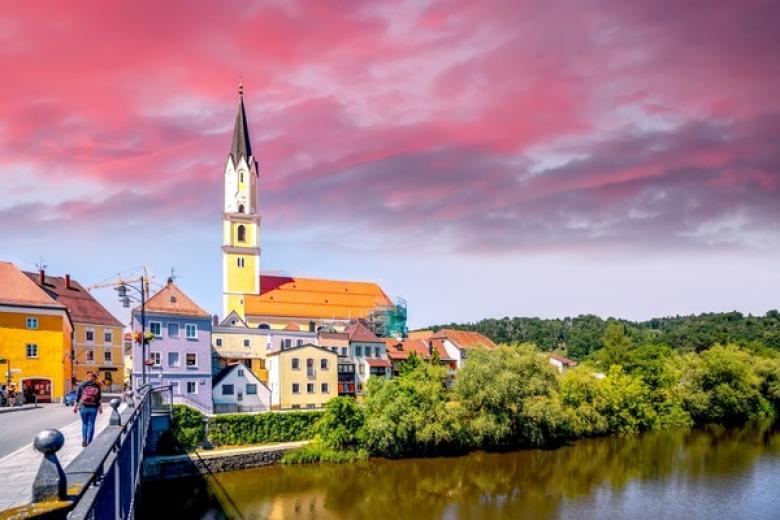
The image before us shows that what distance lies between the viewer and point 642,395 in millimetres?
56000

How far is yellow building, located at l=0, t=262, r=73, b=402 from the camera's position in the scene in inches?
1236

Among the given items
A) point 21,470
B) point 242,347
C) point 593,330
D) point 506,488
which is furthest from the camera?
point 593,330

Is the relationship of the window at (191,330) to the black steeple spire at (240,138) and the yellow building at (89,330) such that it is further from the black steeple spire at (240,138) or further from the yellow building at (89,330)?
the black steeple spire at (240,138)

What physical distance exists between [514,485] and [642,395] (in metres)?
26.1

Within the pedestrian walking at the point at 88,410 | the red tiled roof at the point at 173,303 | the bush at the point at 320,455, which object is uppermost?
the red tiled roof at the point at 173,303

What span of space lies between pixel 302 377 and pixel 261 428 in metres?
10.1

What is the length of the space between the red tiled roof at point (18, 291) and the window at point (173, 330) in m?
13.3

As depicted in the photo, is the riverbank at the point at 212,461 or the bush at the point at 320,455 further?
the bush at the point at 320,455

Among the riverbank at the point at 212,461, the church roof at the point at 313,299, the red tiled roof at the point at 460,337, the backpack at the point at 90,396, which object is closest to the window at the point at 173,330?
the riverbank at the point at 212,461

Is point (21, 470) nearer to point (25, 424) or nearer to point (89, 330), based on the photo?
point (25, 424)

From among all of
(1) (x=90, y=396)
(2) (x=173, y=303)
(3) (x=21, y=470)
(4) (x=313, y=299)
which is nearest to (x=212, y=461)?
(2) (x=173, y=303)

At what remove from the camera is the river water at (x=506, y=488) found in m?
29.8

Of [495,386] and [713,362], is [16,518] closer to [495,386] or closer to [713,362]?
[495,386]

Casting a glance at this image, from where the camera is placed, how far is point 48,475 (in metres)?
3.44
